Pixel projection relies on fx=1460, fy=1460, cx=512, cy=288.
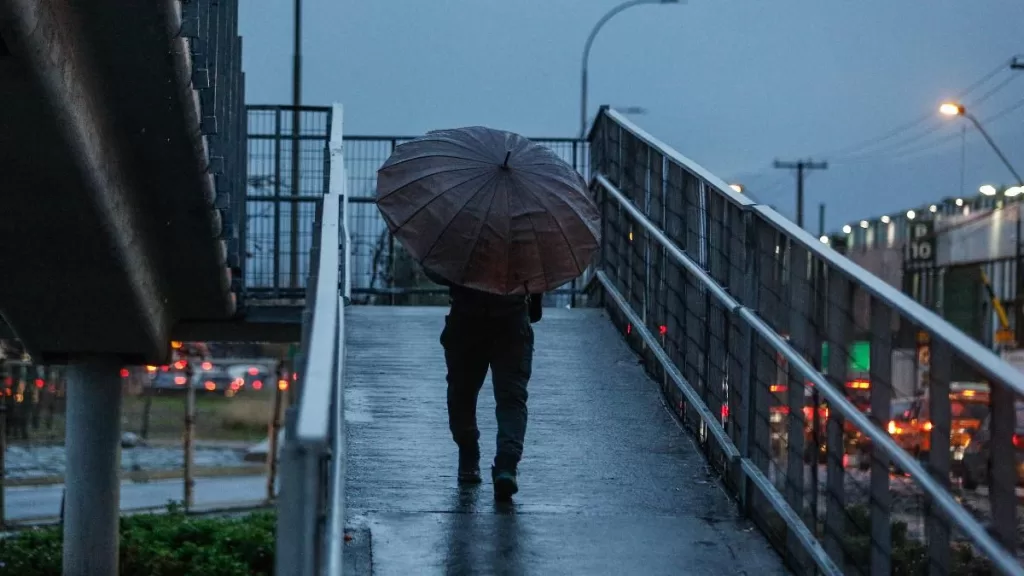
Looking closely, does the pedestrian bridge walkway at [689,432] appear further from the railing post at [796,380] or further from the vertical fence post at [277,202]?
the vertical fence post at [277,202]

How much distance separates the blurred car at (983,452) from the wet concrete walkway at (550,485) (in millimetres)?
1614

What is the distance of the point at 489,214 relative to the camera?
20.8 ft

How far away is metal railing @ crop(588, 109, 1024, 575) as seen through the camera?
404cm

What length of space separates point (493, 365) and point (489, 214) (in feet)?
2.27

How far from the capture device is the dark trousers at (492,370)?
6.40 metres

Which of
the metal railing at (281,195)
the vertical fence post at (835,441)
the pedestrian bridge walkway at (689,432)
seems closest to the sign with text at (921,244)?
the metal railing at (281,195)

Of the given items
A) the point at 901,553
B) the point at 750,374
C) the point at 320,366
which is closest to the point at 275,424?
the point at 750,374

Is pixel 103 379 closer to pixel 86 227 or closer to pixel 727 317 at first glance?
pixel 86 227

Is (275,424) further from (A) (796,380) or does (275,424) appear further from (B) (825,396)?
(B) (825,396)

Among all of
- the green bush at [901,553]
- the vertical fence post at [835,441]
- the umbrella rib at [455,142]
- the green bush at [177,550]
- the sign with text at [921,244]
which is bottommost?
the green bush at [177,550]

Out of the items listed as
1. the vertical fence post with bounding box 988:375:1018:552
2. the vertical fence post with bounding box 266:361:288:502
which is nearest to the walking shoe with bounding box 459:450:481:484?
the vertical fence post with bounding box 988:375:1018:552

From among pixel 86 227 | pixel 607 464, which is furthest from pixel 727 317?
pixel 86 227

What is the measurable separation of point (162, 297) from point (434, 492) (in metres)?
6.37

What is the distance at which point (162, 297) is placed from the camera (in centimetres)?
1228
